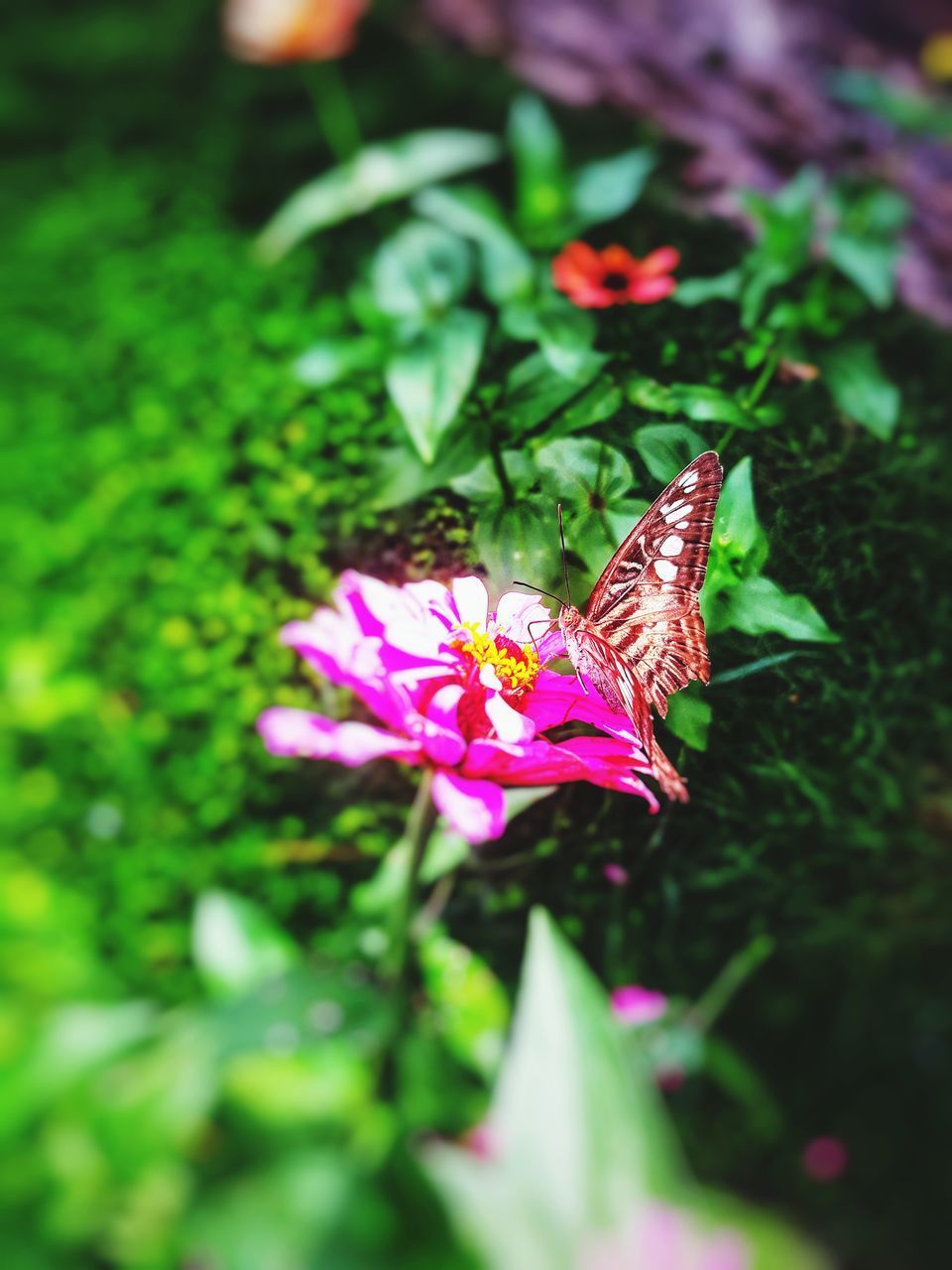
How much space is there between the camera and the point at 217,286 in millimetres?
1013

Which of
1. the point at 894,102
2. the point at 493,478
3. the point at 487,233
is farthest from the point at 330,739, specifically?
the point at 894,102

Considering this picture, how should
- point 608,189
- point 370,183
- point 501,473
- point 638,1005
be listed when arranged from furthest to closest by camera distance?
point 370,183
point 608,189
point 638,1005
point 501,473

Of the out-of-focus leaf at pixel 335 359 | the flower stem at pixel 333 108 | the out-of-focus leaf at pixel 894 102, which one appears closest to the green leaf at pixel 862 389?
the out-of-focus leaf at pixel 335 359

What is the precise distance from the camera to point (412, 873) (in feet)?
2.00

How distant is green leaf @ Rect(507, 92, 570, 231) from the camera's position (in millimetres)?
892

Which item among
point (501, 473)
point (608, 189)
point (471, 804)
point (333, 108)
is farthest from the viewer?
point (333, 108)

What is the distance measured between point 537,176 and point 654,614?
0.63 m

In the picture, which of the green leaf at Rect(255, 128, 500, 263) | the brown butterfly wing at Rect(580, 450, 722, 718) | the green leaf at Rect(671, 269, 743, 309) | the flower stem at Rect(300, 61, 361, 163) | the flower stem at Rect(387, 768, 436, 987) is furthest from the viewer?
the flower stem at Rect(300, 61, 361, 163)

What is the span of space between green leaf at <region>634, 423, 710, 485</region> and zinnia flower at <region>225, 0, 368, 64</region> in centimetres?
84

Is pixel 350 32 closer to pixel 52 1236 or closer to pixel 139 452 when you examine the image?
pixel 139 452

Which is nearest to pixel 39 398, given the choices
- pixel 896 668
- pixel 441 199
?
pixel 441 199

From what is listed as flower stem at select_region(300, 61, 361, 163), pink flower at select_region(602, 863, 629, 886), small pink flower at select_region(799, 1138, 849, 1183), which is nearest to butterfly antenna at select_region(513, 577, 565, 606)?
pink flower at select_region(602, 863, 629, 886)

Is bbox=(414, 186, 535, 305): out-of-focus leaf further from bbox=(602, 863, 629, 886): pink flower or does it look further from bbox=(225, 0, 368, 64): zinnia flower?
bbox=(602, 863, 629, 886): pink flower

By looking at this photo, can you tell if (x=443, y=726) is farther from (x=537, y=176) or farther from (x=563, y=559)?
(x=537, y=176)
